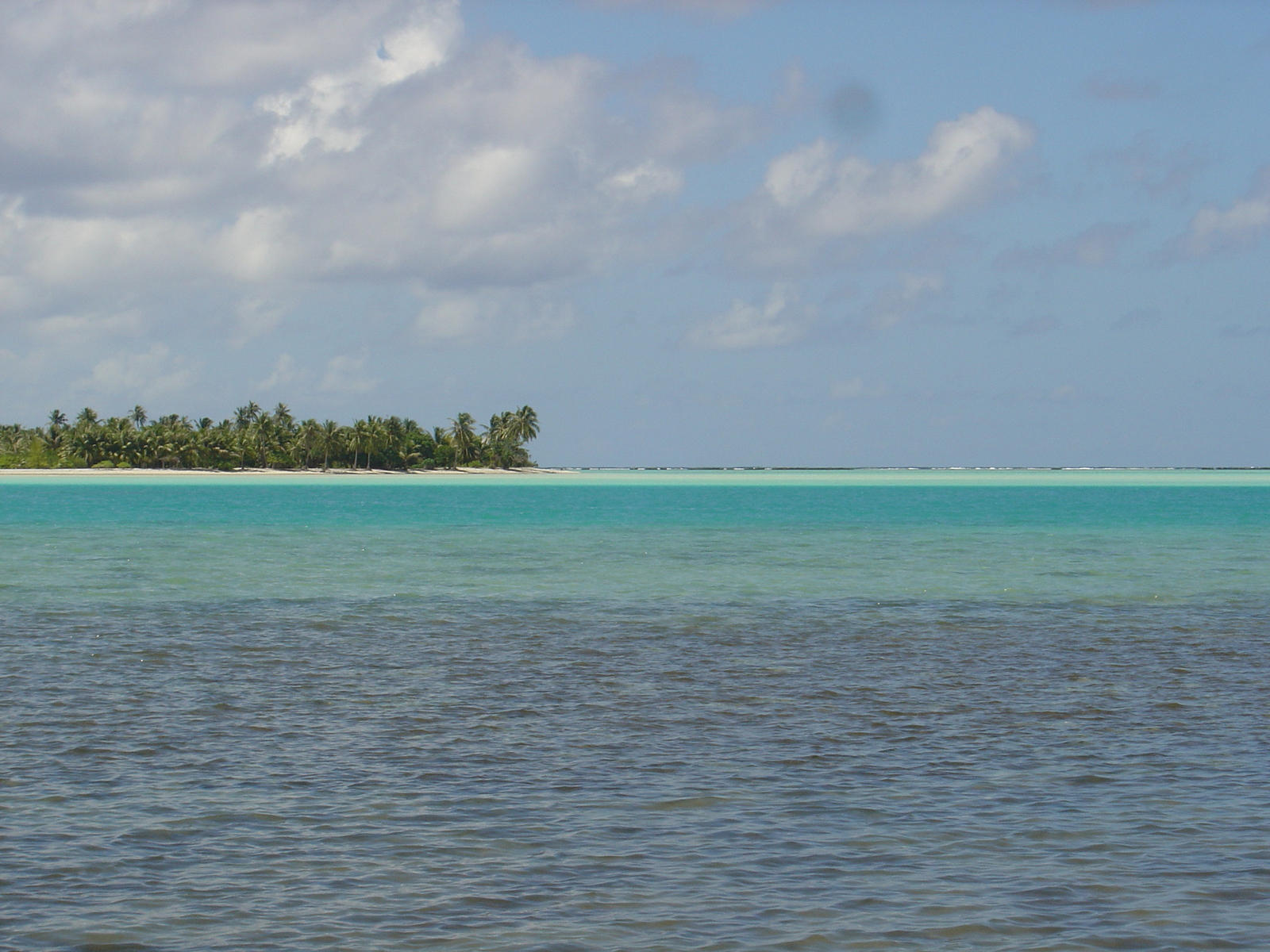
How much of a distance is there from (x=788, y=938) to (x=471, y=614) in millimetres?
21091

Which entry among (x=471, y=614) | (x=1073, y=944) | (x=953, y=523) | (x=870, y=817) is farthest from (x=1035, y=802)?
(x=953, y=523)

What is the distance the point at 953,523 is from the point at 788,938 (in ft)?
252

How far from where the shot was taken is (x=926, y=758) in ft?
44.9

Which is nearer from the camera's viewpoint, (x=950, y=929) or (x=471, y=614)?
(x=950, y=929)

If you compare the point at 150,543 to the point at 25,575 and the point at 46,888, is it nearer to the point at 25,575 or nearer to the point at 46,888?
the point at 25,575

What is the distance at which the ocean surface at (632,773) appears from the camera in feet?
29.6

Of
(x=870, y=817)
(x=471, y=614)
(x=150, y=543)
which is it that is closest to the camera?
(x=870, y=817)

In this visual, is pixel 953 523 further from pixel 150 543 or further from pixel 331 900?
pixel 331 900

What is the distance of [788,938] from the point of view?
28.2 ft

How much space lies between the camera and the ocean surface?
9031 millimetres

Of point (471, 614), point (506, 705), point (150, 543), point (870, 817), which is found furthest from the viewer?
point (150, 543)

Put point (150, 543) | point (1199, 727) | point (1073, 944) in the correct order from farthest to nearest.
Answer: point (150, 543) → point (1199, 727) → point (1073, 944)

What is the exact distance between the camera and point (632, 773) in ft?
42.7

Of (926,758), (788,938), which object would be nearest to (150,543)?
(926,758)
